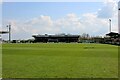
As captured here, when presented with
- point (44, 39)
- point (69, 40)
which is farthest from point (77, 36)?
point (44, 39)

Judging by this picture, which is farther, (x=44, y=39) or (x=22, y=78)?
(x=44, y=39)

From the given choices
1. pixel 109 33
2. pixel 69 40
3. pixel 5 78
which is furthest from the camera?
pixel 69 40

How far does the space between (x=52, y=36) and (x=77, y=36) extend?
16.2 meters

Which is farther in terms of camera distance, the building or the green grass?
the building

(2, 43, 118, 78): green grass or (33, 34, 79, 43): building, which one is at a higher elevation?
(33, 34, 79, 43): building

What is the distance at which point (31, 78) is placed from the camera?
42.8ft

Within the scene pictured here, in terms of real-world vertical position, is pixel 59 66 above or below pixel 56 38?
below

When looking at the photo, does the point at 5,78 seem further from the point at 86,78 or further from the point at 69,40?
the point at 69,40

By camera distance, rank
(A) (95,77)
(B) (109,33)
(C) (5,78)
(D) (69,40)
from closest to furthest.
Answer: (C) (5,78)
(A) (95,77)
(B) (109,33)
(D) (69,40)

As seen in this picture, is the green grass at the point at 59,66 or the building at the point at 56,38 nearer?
the green grass at the point at 59,66

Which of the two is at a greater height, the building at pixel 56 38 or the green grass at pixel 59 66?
the building at pixel 56 38

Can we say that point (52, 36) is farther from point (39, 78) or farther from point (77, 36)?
point (39, 78)

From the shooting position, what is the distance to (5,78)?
40.9 feet

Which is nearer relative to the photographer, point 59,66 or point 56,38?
point 59,66
